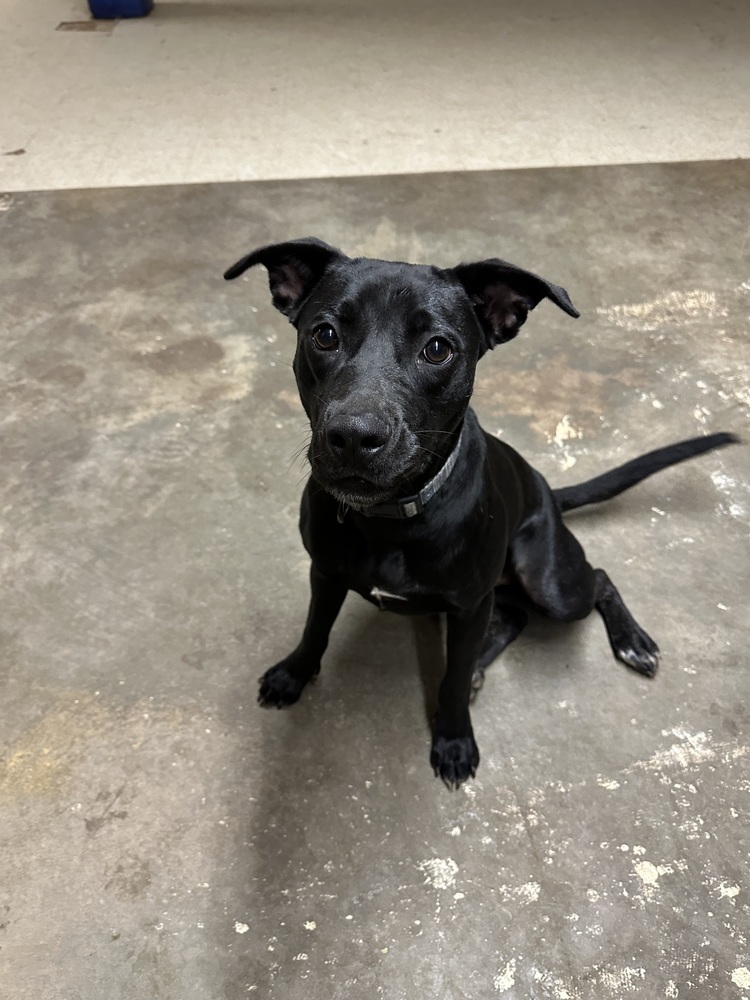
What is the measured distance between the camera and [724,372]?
3.21 metres

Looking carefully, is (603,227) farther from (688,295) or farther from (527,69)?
(527,69)

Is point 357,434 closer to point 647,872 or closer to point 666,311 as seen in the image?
point 647,872

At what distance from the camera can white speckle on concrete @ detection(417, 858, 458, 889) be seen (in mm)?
1904

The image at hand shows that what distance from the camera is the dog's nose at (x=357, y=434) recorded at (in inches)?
55.9

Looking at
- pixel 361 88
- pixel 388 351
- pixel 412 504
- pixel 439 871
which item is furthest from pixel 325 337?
pixel 361 88

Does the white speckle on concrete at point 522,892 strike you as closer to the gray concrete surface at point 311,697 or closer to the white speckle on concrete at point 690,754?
the gray concrete surface at point 311,697

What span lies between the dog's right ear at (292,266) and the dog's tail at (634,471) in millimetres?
1053

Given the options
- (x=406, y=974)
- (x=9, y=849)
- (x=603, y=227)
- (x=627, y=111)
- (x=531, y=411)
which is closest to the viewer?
(x=406, y=974)

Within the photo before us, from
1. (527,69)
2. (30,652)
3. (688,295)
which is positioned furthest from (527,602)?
(527,69)

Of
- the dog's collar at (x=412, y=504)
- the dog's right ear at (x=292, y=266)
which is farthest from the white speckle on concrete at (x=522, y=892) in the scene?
the dog's right ear at (x=292, y=266)

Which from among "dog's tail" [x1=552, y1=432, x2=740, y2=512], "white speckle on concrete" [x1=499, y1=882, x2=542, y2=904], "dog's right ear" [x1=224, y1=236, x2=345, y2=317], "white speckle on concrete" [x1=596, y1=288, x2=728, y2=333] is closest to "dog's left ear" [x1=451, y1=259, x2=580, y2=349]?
"dog's right ear" [x1=224, y1=236, x2=345, y2=317]

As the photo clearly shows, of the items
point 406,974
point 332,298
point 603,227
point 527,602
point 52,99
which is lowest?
point 406,974

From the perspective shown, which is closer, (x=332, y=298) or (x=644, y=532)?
(x=332, y=298)

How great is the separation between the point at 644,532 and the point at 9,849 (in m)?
2.11
